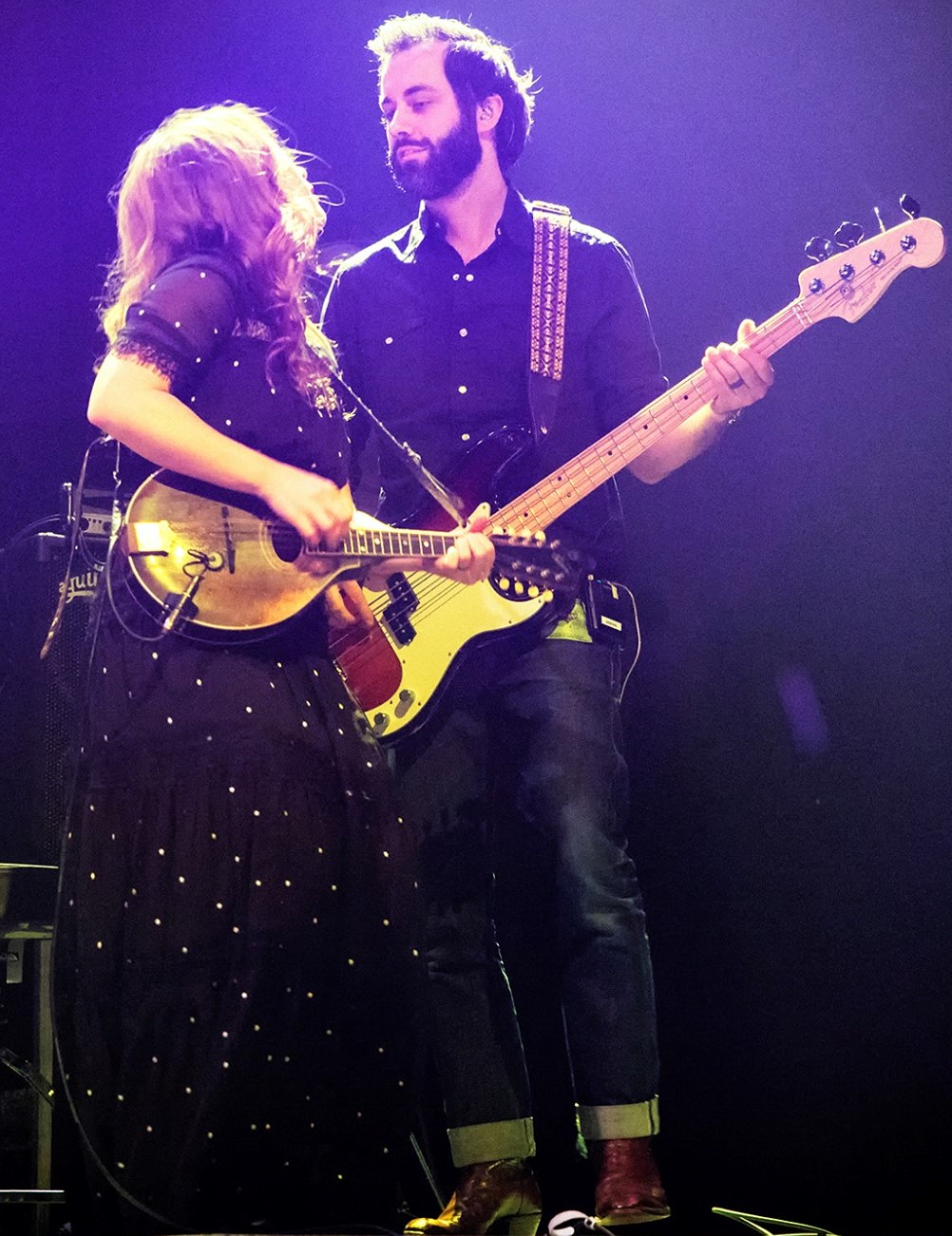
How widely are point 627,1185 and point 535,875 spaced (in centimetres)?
54

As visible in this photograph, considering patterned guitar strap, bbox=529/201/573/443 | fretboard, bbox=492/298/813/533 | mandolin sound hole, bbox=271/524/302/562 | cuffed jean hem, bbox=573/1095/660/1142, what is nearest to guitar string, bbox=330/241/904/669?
fretboard, bbox=492/298/813/533

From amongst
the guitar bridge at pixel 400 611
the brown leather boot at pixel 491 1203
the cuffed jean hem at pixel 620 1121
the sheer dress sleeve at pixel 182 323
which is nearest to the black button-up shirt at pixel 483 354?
the guitar bridge at pixel 400 611

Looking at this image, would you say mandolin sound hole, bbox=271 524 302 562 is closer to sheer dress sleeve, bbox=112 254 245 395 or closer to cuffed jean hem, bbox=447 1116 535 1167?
sheer dress sleeve, bbox=112 254 245 395

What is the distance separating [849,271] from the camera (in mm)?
2566

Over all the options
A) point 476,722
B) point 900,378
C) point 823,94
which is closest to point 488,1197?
point 476,722

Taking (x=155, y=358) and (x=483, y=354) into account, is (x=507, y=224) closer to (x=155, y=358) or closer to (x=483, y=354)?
(x=483, y=354)

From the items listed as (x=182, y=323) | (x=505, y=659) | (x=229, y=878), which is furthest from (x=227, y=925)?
(x=182, y=323)

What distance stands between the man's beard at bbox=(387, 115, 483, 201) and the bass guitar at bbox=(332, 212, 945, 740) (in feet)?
1.87

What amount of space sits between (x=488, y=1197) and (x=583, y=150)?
2101 mm

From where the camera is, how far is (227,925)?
2.16 metres

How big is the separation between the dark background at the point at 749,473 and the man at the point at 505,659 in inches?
7.2

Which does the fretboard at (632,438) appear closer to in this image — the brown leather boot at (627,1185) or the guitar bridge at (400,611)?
the guitar bridge at (400,611)

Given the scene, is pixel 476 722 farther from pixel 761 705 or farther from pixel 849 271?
pixel 849 271

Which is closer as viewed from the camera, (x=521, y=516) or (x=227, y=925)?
(x=227, y=925)
